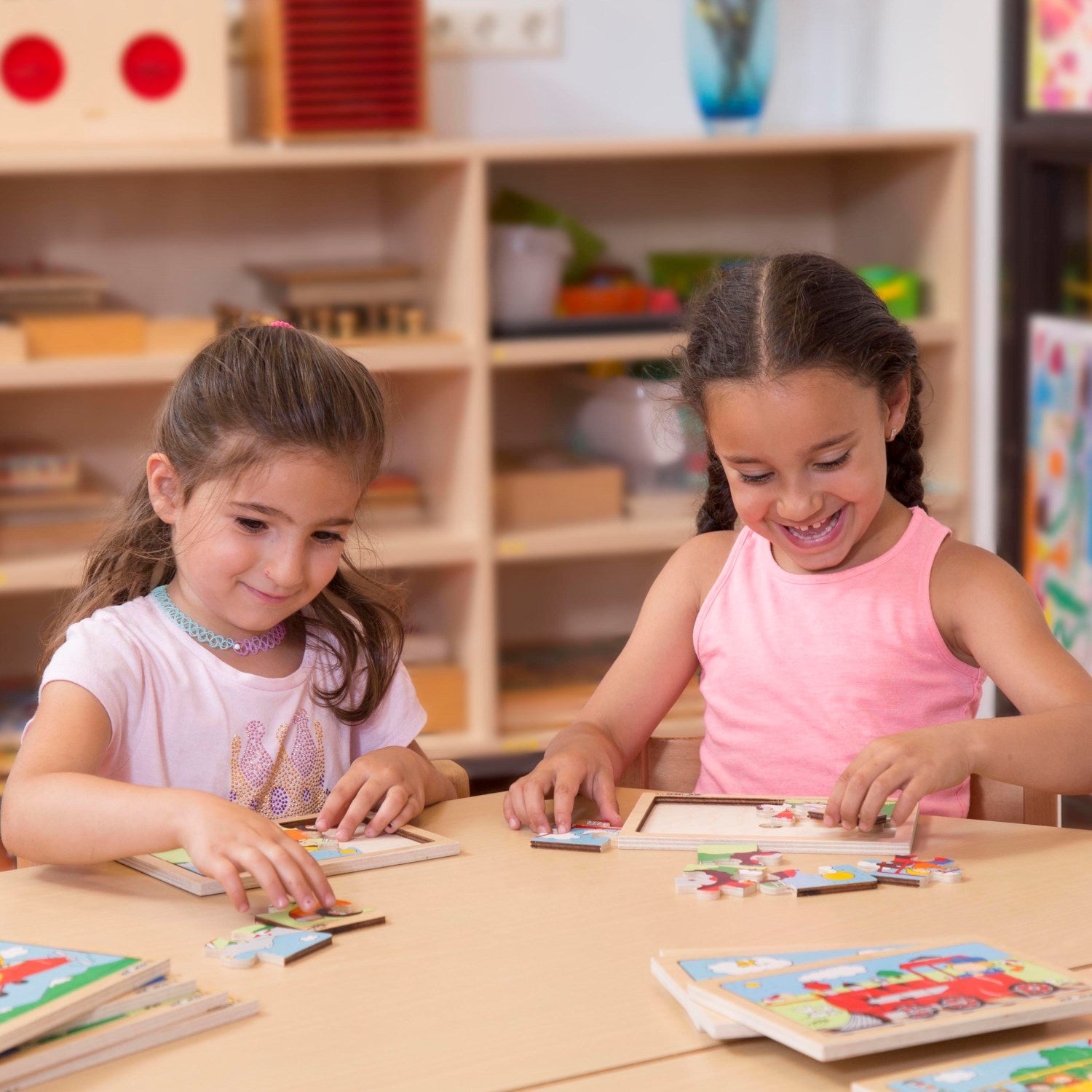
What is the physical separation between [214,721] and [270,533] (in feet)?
0.69

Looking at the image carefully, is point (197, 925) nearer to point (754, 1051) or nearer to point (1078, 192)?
point (754, 1051)

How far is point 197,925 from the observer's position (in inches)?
42.9

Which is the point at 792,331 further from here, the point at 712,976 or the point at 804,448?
the point at 712,976

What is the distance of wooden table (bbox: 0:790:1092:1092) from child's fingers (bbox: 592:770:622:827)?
3.2 inches

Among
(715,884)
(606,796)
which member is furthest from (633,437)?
(715,884)

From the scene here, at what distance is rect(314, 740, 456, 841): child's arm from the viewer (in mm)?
1287

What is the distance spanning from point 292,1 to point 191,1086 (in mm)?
2404

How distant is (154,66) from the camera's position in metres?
2.89

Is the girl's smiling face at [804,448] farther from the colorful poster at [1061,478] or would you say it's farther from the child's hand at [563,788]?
the colorful poster at [1061,478]

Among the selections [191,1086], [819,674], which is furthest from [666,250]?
[191,1086]

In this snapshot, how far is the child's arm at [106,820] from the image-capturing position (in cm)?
108

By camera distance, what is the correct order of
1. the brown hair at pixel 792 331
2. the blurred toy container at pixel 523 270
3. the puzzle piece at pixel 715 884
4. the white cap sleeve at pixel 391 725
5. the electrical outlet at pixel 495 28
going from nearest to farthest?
the puzzle piece at pixel 715 884 → the brown hair at pixel 792 331 → the white cap sleeve at pixel 391 725 → the blurred toy container at pixel 523 270 → the electrical outlet at pixel 495 28

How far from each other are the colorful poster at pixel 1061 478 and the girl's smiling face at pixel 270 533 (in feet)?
5.93

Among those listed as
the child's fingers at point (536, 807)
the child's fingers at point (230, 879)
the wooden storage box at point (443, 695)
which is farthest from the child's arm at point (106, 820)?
the wooden storage box at point (443, 695)
